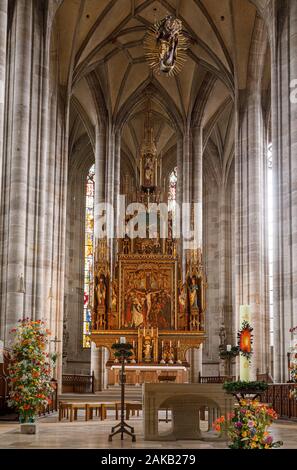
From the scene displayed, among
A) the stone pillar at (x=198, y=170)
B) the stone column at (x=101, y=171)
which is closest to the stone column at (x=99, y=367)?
the stone column at (x=101, y=171)

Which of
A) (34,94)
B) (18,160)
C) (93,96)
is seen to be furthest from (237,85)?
(18,160)

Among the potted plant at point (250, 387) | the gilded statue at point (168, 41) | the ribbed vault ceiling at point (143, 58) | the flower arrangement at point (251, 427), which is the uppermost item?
the ribbed vault ceiling at point (143, 58)

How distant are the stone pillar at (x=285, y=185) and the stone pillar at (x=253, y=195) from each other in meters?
5.89

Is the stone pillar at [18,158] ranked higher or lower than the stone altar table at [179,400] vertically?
higher

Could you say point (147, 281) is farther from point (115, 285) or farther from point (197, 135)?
point (197, 135)

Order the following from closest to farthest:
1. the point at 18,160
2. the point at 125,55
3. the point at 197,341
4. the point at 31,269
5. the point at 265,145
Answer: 1. the point at 18,160
2. the point at 31,269
3. the point at 197,341
4. the point at 265,145
5. the point at 125,55

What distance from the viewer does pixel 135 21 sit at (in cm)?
3469

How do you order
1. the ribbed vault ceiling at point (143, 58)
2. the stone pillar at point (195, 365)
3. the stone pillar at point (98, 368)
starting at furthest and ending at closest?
the stone pillar at point (195, 365) → the stone pillar at point (98, 368) → the ribbed vault ceiling at point (143, 58)

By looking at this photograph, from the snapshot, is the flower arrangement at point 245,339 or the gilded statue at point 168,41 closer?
the gilded statue at point 168,41

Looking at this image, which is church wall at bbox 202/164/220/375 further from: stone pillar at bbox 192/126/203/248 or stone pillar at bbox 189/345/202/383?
stone pillar at bbox 192/126/203/248

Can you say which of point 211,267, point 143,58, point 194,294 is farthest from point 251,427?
point 211,267

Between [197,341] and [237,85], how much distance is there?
11.4 meters

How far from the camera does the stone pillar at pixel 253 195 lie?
30984mm

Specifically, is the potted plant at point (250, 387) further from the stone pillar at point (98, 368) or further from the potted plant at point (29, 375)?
the stone pillar at point (98, 368)
